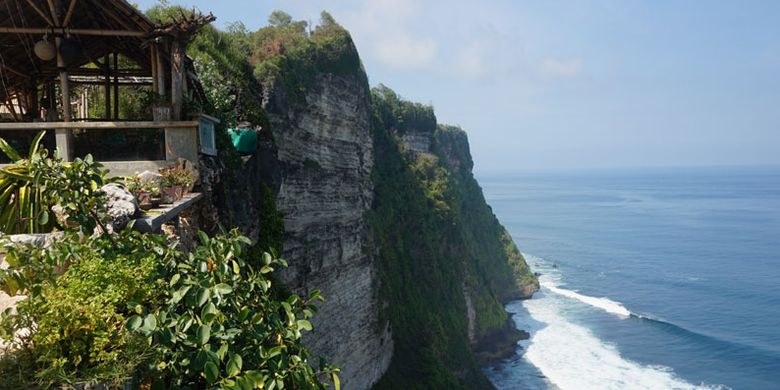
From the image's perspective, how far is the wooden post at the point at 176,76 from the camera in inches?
396

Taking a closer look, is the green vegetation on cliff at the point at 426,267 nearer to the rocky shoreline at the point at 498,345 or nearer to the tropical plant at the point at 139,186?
the rocky shoreline at the point at 498,345

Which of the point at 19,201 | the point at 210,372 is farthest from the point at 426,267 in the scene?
the point at 210,372

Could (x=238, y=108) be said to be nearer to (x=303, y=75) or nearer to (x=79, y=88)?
(x=79, y=88)

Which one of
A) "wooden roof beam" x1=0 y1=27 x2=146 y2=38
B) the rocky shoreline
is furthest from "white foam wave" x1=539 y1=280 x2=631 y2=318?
"wooden roof beam" x1=0 y1=27 x2=146 y2=38

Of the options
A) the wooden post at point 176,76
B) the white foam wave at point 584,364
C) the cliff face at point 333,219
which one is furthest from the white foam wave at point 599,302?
the wooden post at point 176,76

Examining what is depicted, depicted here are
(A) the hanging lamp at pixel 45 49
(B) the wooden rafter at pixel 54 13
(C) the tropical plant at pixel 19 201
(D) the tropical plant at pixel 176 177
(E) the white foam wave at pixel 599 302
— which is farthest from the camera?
(E) the white foam wave at pixel 599 302

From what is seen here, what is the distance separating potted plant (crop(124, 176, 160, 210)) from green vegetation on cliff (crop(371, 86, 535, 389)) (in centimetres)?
2323

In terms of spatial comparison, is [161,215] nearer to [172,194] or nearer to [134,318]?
[172,194]

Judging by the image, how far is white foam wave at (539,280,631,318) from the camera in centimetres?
5725

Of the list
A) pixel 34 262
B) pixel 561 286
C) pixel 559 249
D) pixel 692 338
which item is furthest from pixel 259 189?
pixel 559 249

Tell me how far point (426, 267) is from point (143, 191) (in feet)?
119

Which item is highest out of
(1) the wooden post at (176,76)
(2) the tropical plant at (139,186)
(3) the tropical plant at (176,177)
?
(1) the wooden post at (176,76)

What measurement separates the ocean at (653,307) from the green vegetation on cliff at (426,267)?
4.77m

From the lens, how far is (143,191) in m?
8.55
